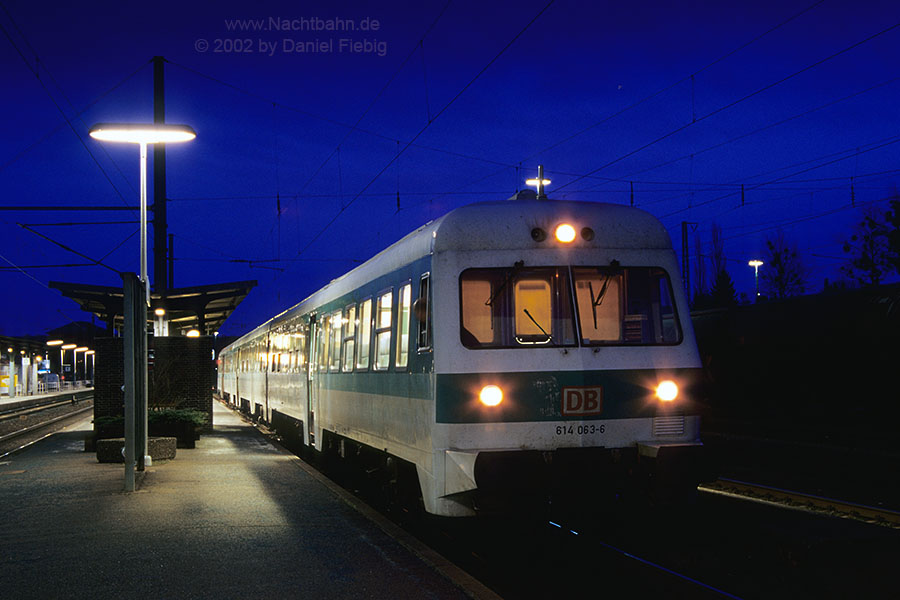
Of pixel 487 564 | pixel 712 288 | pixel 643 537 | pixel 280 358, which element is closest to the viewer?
pixel 487 564

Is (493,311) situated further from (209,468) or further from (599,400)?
(209,468)

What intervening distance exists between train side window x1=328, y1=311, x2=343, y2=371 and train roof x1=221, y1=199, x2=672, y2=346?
4552 mm

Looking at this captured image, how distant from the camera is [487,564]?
8.94 meters

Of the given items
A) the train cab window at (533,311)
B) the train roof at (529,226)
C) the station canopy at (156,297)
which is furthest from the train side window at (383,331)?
the station canopy at (156,297)

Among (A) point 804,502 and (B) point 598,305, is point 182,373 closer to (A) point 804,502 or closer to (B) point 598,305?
(A) point 804,502

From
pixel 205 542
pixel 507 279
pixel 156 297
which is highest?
pixel 156 297

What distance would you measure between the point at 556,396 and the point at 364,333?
4.07 meters

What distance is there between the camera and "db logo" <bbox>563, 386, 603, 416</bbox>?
8336 mm

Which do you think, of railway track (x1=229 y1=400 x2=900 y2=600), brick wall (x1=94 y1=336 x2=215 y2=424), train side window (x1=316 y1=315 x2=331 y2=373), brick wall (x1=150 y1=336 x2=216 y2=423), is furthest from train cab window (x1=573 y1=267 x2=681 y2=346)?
brick wall (x1=150 y1=336 x2=216 y2=423)

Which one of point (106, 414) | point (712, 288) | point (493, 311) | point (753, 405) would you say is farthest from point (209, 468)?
point (712, 288)

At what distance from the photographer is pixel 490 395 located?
8188mm

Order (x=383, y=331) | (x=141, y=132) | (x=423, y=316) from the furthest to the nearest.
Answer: (x=141, y=132), (x=383, y=331), (x=423, y=316)

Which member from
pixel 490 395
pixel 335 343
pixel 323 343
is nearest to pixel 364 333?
pixel 335 343

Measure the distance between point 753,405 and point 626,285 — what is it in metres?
14.3
